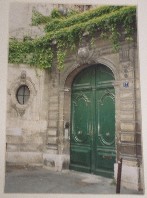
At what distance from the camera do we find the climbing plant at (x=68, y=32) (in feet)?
16.4

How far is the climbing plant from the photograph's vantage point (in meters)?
4.99

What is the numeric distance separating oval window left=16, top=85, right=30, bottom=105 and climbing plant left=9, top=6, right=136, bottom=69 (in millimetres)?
649

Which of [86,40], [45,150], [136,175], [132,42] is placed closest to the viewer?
[136,175]

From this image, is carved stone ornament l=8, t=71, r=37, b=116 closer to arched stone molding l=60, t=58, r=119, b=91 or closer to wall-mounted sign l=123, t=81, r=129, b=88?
arched stone molding l=60, t=58, r=119, b=91

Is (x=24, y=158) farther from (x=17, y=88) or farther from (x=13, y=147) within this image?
(x=17, y=88)

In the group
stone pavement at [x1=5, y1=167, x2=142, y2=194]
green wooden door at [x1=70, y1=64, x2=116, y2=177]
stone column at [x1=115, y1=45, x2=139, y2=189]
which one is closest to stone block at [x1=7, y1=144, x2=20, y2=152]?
stone pavement at [x1=5, y1=167, x2=142, y2=194]

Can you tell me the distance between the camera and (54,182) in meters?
4.94

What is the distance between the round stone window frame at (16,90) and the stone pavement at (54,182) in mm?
1360

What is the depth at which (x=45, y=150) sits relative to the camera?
612cm

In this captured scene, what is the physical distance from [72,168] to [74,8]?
12.1 ft

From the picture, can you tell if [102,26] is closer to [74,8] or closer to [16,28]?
[74,8]

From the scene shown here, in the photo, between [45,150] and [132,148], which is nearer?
[132,148]

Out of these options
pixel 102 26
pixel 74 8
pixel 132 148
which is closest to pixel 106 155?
pixel 132 148

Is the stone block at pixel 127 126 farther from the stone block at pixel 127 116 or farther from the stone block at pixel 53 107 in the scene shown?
the stone block at pixel 53 107
